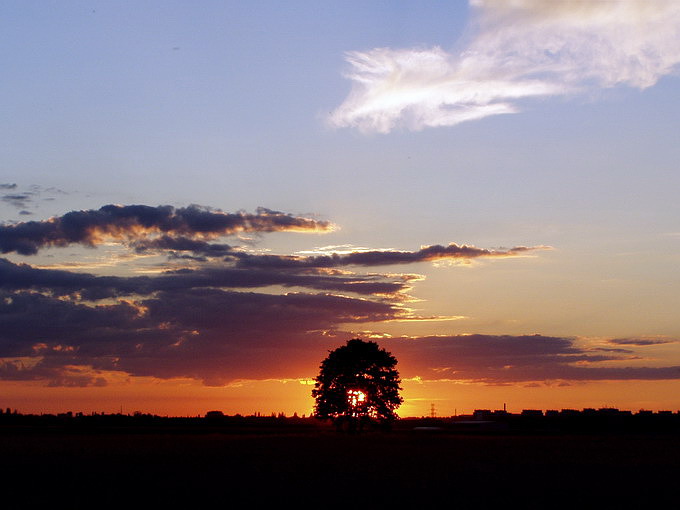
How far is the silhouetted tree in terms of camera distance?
356ft

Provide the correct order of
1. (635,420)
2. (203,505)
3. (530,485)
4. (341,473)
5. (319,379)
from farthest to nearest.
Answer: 1. (635,420)
2. (319,379)
3. (341,473)
4. (530,485)
5. (203,505)

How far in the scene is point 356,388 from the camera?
109 m

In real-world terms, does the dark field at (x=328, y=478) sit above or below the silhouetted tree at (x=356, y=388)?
below

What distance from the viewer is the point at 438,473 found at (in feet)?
141

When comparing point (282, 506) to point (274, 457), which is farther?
point (274, 457)

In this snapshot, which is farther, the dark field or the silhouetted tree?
the silhouetted tree

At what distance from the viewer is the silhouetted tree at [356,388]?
109 meters

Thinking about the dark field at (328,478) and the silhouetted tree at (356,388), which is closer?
the dark field at (328,478)

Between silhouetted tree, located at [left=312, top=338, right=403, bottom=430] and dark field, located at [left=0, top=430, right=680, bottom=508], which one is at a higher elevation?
silhouetted tree, located at [left=312, top=338, right=403, bottom=430]

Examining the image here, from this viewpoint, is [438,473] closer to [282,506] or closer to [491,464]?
[491,464]

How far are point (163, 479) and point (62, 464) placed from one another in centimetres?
1128

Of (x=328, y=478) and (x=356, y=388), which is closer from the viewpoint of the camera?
(x=328, y=478)

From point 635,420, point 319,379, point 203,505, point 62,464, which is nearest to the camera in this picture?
point 203,505

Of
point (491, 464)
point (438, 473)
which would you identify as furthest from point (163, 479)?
point (491, 464)
